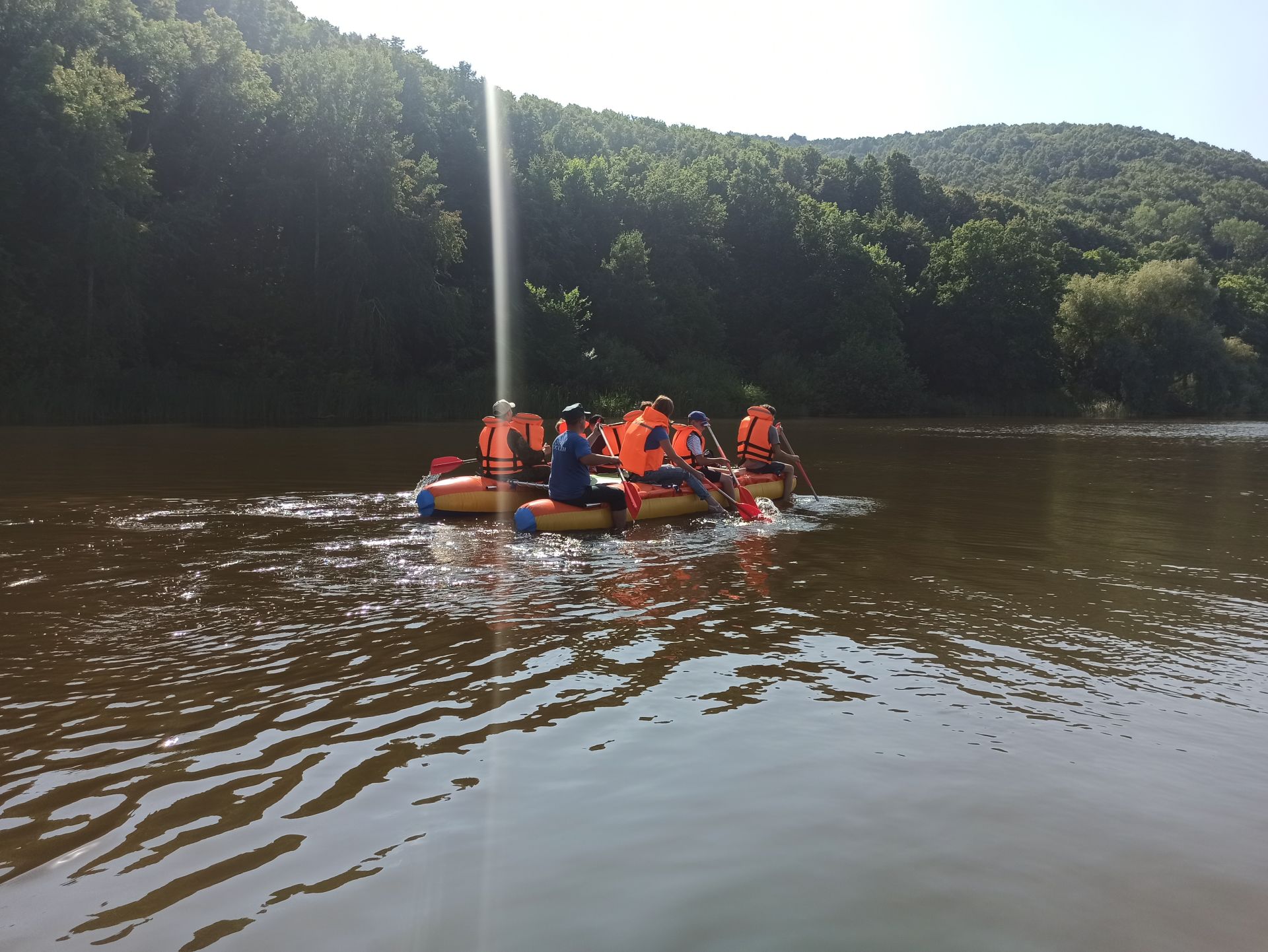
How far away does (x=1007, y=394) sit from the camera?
5862 cm

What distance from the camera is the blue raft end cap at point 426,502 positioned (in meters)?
11.0

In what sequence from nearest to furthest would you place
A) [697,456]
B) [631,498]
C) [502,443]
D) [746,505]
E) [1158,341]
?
[631,498]
[502,443]
[746,505]
[697,456]
[1158,341]

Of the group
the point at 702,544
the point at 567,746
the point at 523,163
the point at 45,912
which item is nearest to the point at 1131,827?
the point at 567,746

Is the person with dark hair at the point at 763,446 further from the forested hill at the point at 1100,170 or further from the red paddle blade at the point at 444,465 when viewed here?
the forested hill at the point at 1100,170

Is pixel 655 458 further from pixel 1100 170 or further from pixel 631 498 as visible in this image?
pixel 1100 170

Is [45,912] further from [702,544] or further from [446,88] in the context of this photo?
[446,88]

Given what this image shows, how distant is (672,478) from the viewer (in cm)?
1195

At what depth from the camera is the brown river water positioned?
3.02 metres

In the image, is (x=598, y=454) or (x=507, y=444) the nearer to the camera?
(x=507, y=444)

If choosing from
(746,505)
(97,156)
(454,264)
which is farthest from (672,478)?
(454,264)

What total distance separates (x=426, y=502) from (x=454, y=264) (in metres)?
37.0

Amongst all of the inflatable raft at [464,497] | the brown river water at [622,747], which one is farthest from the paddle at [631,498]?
the brown river water at [622,747]

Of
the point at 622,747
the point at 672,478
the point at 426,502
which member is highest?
the point at 672,478

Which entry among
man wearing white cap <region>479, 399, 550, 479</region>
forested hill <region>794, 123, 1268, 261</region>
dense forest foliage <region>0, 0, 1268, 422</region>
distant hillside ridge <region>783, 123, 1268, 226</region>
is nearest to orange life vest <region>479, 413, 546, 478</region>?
man wearing white cap <region>479, 399, 550, 479</region>
